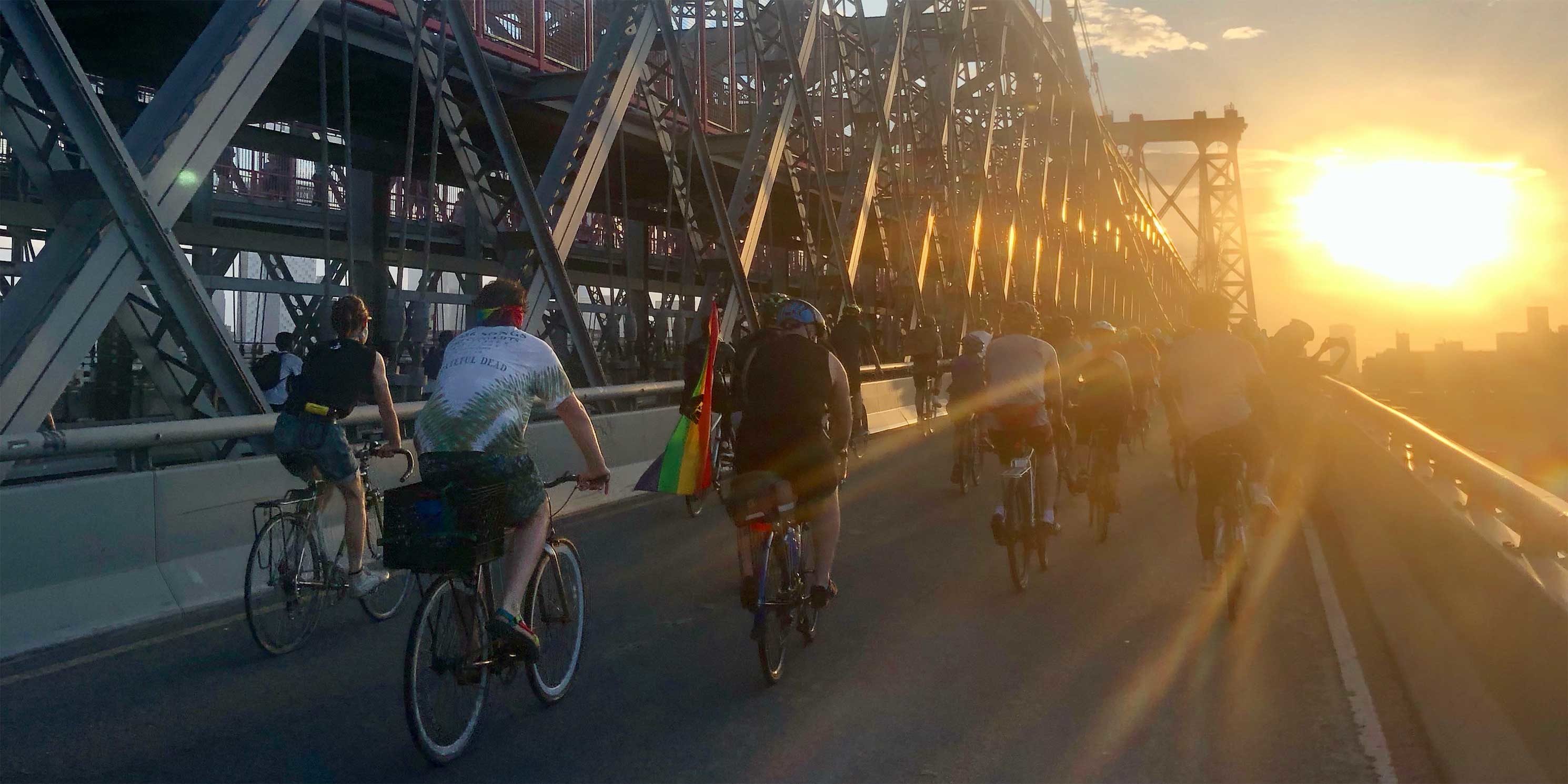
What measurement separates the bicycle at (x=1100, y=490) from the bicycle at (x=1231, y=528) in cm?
255

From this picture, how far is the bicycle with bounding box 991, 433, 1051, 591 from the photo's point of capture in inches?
321

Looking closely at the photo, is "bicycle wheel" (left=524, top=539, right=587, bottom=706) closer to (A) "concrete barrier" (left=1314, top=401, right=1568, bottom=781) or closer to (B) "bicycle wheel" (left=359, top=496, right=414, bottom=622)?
(B) "bicycle wheel" (left=359, top=496, right=414, bottom=622)

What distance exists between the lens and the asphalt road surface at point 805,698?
15.8ft

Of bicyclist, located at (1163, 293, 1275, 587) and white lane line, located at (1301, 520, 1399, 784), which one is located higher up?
bicyclist, located at (1163, 293, 1275, 587)

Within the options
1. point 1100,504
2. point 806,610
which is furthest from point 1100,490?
point 806,610

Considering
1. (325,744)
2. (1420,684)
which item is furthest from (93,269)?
(1420,684)

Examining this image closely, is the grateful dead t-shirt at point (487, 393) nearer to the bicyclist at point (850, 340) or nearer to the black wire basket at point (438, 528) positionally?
the black wire basket at point (438, 528)

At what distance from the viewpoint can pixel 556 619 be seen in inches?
223

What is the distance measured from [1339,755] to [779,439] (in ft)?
8.66

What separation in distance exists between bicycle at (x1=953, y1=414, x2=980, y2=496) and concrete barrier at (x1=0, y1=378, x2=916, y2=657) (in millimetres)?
6539

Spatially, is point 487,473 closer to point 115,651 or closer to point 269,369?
point 115,651

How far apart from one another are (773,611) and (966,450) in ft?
25.9

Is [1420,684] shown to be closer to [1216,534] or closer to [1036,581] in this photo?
[1216,534]

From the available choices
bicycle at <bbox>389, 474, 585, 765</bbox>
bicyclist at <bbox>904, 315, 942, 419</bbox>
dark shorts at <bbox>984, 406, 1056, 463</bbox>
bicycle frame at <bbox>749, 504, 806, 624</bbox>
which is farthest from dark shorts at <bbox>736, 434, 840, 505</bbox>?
bicyclist at <bbox>904, 315, 942, 419</bbox>
